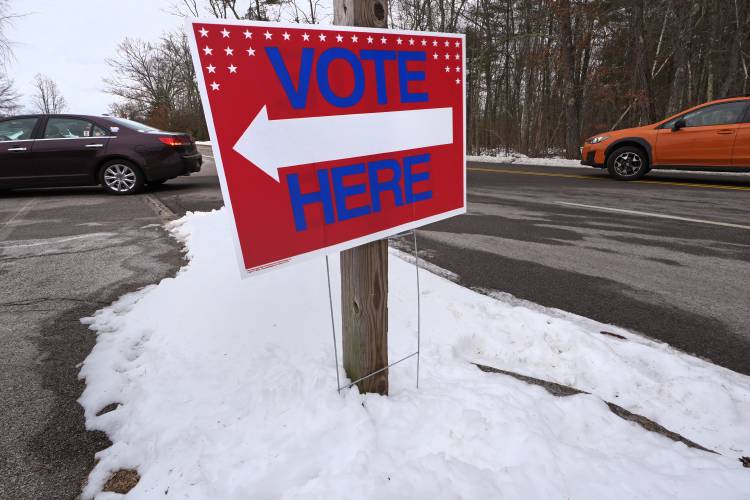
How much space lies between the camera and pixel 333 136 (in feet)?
4.62

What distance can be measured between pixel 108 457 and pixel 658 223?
19.7ft

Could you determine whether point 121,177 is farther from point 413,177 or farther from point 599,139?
point 599,139

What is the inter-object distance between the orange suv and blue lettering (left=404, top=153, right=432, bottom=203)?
9035mm

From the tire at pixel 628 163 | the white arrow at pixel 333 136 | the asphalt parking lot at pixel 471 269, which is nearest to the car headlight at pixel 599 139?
the tire at pixel 628 163

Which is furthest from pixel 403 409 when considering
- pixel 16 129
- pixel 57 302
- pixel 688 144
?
pixel 688 144

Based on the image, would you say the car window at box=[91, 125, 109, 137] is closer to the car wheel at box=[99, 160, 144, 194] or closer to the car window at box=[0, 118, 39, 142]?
the car wheel at box=[99, 160, 144, 194]

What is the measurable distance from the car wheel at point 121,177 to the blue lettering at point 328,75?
7599mm

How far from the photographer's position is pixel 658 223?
5242 millimetres

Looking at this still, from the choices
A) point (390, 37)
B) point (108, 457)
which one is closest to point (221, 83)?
point (390, 37)

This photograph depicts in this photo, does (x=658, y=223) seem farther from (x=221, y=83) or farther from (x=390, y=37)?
(x=221, y=83)

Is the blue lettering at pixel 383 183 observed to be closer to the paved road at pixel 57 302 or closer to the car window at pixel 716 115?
the paved road at pixel 57 302

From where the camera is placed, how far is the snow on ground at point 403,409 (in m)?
1.41

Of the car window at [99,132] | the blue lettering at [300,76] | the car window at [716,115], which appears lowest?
the car window at [716,115]

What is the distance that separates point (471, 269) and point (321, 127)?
2659 mm
